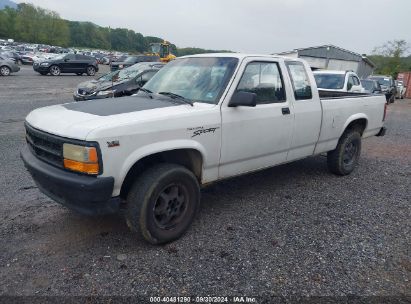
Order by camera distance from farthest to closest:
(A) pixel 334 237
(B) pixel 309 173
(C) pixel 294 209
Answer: (B) pixel 309 173, (C) pixel 294 209, (A) pixel 334 237

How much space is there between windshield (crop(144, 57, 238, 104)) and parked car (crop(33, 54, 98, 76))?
22821 mm

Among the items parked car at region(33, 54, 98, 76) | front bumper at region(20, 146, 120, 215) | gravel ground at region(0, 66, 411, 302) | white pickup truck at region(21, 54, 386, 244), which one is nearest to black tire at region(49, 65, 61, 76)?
parked car at region(33, 54, 98, 76)

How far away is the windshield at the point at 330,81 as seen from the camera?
37.8 ft

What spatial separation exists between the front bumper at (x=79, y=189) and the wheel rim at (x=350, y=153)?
4118 millimetres

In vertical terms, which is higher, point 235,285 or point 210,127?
point 210,127

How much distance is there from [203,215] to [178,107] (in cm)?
139

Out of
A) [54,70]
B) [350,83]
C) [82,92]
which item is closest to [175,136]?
[82,92]

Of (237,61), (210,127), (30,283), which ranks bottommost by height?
(30,283)

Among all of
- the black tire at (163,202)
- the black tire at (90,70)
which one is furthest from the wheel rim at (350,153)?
the black tire at (90,70)

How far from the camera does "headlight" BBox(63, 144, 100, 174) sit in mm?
2669

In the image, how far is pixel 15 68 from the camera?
22453 mm

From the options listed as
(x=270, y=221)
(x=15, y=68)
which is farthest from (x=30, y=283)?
(x=15, y=68)

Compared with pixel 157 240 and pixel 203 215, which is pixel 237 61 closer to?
pixel 203 215

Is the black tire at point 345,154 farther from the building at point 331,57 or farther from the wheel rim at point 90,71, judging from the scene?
the building at point 331,57
